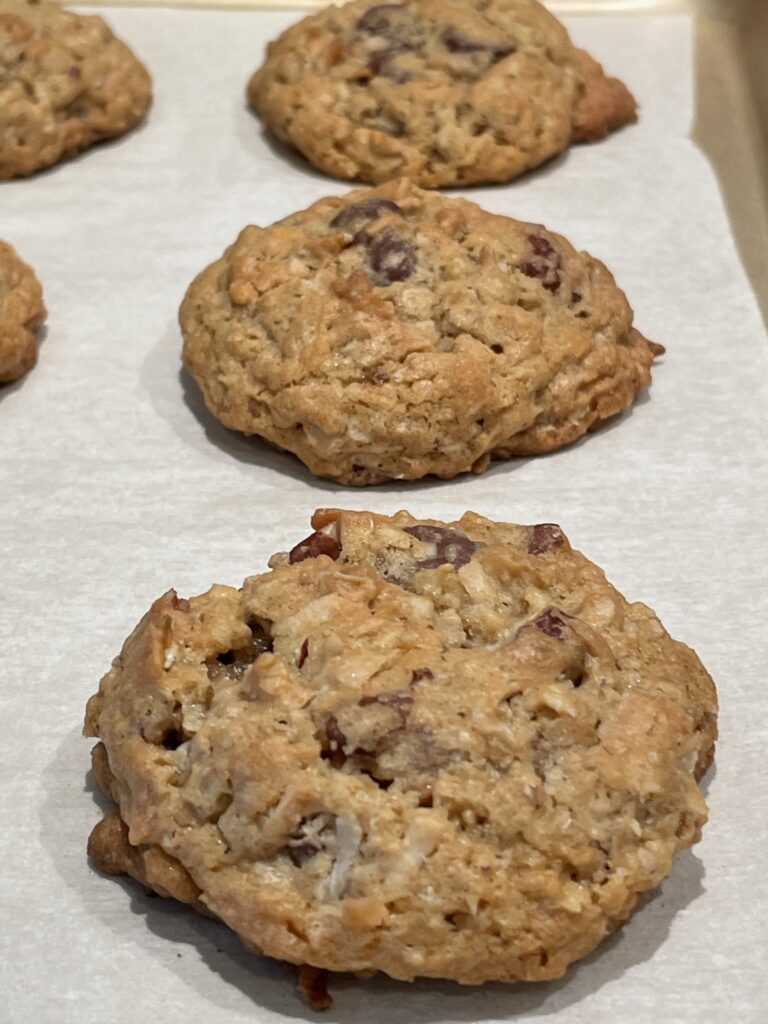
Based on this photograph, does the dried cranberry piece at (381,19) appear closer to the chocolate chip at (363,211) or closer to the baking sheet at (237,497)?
the baking sheet at (237,497)

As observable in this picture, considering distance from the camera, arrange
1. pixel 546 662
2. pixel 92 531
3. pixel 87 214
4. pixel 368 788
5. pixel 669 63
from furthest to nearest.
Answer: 1. pixel 669 63
2. pixel 87 214
3. pixel 92 531
4. pixel 546 662
5. pixel 368 788

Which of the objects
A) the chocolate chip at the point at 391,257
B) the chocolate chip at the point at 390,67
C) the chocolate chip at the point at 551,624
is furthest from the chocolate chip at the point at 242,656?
the chocolate chip at the point at 390,67

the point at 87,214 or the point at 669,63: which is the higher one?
the point at 669,63

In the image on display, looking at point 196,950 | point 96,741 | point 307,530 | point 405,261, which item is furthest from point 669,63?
point 196,950

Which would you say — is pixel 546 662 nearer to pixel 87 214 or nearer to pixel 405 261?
pixel 405 261

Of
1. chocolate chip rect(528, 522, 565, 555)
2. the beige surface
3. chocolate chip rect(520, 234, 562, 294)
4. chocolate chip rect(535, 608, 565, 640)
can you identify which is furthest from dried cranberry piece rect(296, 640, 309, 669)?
the beige surface

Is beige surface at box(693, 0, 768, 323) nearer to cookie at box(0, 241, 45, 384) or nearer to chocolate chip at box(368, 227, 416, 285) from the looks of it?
chocolate chip at box(368, 227, 416, 285)

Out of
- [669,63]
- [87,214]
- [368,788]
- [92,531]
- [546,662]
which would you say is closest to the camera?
[368,788]
